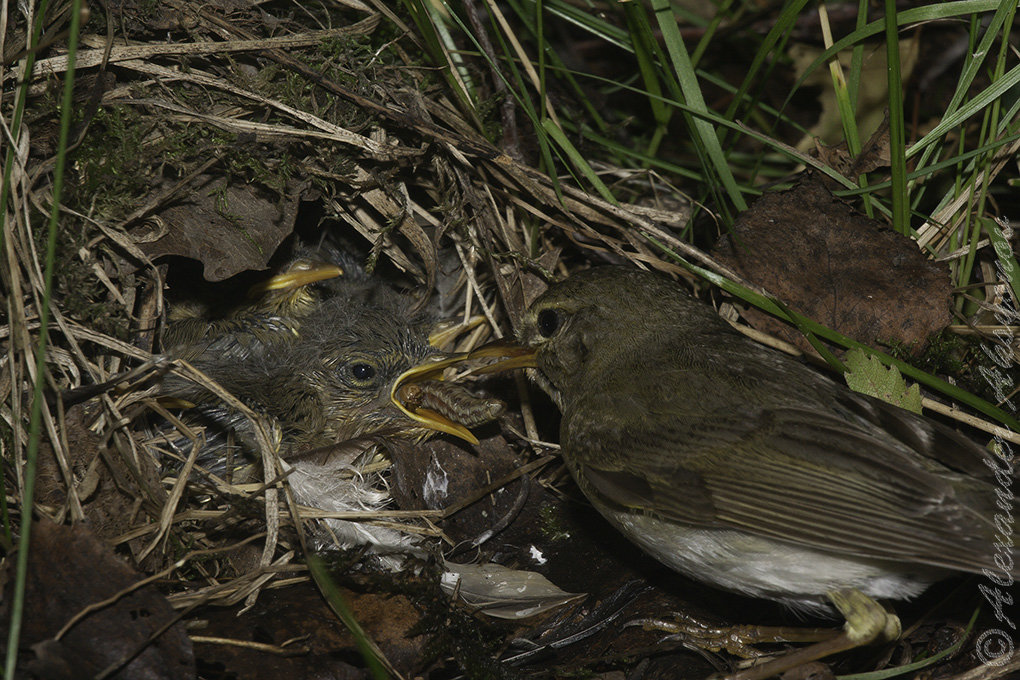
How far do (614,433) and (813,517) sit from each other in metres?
0.79

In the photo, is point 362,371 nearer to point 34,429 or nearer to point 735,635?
point 34,429

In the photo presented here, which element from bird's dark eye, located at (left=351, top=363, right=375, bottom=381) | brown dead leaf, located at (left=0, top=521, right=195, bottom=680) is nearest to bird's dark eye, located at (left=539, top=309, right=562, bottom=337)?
bird's dark eye, located at (left=351, top=363, right=375, bottom=381)

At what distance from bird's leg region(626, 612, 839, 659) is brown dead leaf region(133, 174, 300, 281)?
2179 millimetres

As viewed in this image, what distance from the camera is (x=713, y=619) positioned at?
123 inches

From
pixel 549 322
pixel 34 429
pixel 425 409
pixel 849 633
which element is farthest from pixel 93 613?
pixel 849 633

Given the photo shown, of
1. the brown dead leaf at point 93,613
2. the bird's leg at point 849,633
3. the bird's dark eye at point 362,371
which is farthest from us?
the bird's dark eye at point 362,371

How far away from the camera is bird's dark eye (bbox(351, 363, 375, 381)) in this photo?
425 centimetres

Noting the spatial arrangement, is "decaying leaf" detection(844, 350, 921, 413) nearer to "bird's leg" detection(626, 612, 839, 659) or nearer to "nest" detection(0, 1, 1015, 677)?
"nest" detection(0, 1, 1015, 677)

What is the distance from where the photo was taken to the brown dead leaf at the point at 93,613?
2.44 meters

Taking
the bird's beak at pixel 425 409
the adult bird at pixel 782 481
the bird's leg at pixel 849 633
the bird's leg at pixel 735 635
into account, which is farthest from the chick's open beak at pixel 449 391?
the bird's leg at pixel 849 633

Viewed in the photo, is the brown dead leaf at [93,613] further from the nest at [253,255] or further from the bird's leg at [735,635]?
the bird's leg at [735,635]

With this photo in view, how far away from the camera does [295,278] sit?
4.31m

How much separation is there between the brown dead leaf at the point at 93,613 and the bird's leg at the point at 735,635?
5.54 feet

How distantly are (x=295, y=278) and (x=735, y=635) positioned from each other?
2718 millimetres
